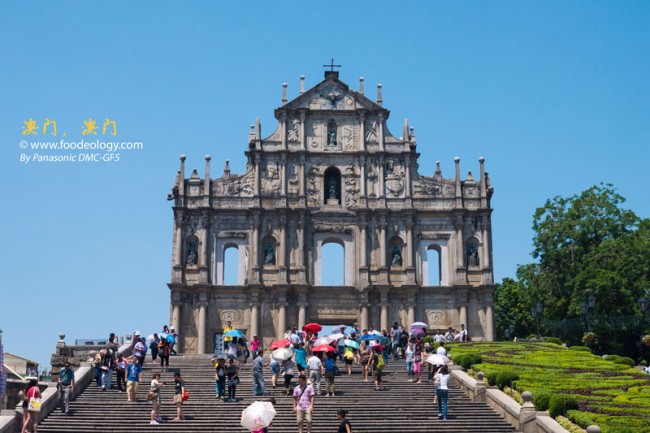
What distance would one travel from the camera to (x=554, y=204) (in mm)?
62500

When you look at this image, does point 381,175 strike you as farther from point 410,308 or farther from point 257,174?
point 410,308

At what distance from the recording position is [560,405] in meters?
→ 27.0

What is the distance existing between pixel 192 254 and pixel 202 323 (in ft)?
13.1

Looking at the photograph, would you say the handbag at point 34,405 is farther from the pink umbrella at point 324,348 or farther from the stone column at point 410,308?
the stone column at point 410,308

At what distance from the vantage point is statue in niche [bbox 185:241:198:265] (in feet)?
175

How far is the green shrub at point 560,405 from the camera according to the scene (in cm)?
2700

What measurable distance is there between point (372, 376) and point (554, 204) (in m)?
31.8

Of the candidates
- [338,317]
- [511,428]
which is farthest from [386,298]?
[511,428]

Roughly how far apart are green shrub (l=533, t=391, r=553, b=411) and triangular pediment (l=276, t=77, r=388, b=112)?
29.7 meters

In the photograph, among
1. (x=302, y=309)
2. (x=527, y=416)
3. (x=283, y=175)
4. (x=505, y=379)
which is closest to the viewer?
(x=527, y=416)

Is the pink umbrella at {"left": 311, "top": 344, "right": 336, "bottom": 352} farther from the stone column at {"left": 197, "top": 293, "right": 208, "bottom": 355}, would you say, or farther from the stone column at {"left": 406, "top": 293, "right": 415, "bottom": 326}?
the stone column at {"left": 406, "top": 293, "right": 415, "bottom": 326}

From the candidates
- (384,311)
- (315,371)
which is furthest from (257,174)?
(315,371)

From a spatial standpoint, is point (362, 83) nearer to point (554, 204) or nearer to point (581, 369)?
point (554, 204)

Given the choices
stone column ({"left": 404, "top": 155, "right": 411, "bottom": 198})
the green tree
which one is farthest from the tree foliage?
stone column ({"left": 404, "top": 155, "right": 411, "bottom": 198})
